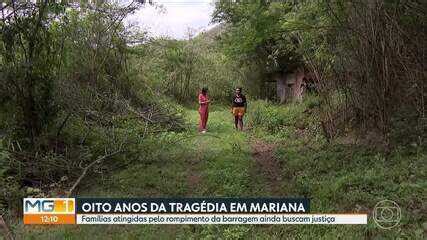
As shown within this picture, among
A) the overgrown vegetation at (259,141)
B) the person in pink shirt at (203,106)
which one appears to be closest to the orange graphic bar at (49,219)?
the overgrown vegetation at (259,141)

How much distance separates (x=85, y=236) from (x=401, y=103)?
6.28 metres

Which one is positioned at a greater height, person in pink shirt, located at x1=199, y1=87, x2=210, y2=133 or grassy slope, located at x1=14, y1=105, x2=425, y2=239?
person in pink shirt, located at x1=199, y1=87, x2=210, y2=133

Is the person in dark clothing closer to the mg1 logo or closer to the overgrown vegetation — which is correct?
the overgrown vegetation

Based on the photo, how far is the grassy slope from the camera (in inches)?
215

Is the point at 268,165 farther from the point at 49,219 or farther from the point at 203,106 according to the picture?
the point at 203,106

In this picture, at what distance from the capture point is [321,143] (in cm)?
1041

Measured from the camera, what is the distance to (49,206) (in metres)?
5.70

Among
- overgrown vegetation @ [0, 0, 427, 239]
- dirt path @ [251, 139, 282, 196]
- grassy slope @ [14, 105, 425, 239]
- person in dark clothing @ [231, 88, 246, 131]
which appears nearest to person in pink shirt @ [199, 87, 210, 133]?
person in dark clothing @ [231, 88, 246, 131]

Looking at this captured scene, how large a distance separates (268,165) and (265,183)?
140 centimetres

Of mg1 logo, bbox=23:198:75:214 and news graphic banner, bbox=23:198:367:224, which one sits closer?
Answer: news graphic banner, bbox=23:198:367:224

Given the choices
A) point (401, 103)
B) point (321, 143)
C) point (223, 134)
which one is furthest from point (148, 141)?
point (401, 103)

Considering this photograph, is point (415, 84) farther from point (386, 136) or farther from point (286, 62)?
point (286, 62)

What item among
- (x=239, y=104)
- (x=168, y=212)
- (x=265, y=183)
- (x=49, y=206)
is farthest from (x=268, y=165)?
(x=239, y=104)

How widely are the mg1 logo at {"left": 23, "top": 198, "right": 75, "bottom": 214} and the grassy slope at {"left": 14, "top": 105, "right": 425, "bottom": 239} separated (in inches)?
9.0
